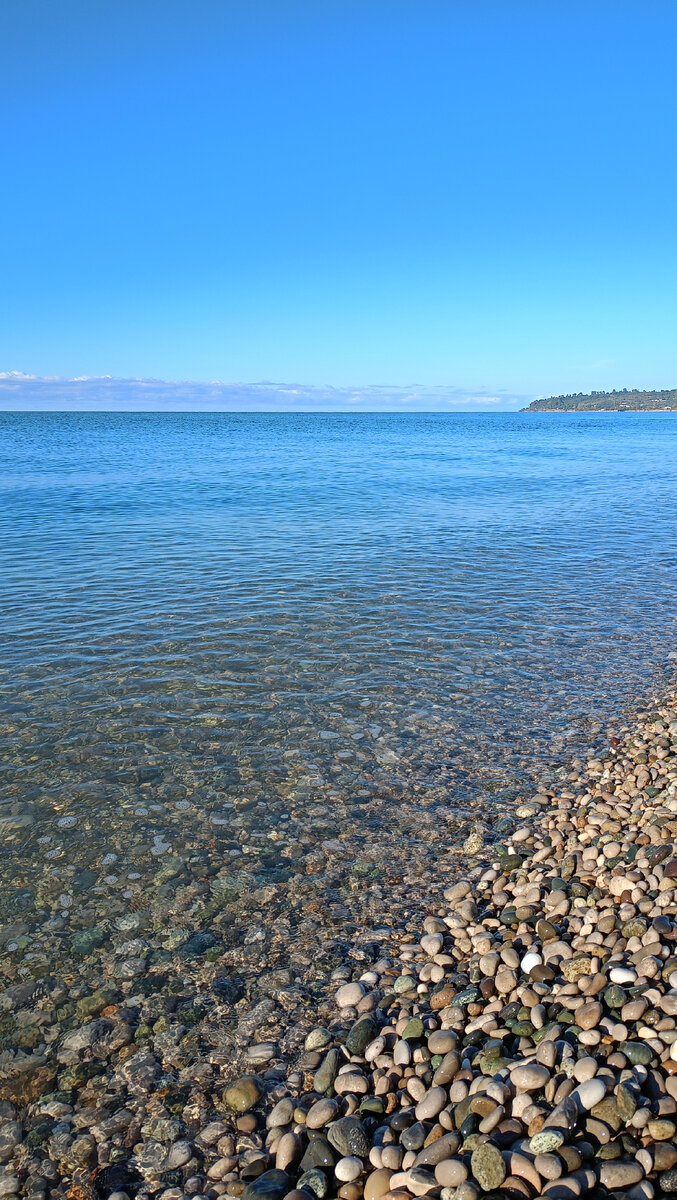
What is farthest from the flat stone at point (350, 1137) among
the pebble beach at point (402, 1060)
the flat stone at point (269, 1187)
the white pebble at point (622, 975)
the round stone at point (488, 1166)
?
the white pebble at point (622, 975)

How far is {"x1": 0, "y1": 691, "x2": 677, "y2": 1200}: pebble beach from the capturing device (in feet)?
11.6

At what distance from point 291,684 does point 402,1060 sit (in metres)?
6.64

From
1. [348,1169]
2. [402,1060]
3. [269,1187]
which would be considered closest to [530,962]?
[402,1060]

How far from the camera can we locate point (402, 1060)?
4305 mm

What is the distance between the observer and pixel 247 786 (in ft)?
26.1

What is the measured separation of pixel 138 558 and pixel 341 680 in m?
10.2

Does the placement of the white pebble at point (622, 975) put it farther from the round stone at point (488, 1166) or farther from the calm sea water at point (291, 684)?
the calm sea water at point (291, 684)

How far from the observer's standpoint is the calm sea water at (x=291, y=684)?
698cm

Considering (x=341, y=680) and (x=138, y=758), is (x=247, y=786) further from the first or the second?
(x=341, y=680)

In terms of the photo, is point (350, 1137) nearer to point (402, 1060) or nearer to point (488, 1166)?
point (402, 1060)

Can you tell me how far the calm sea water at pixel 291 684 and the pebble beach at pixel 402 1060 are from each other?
0.99 m

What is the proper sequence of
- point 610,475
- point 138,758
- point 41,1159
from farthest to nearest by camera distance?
point 610,475, point 138,758, point 41,1159

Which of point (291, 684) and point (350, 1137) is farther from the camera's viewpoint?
point (291, 684)

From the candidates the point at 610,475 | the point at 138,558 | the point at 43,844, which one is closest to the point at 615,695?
the point at 43,844
